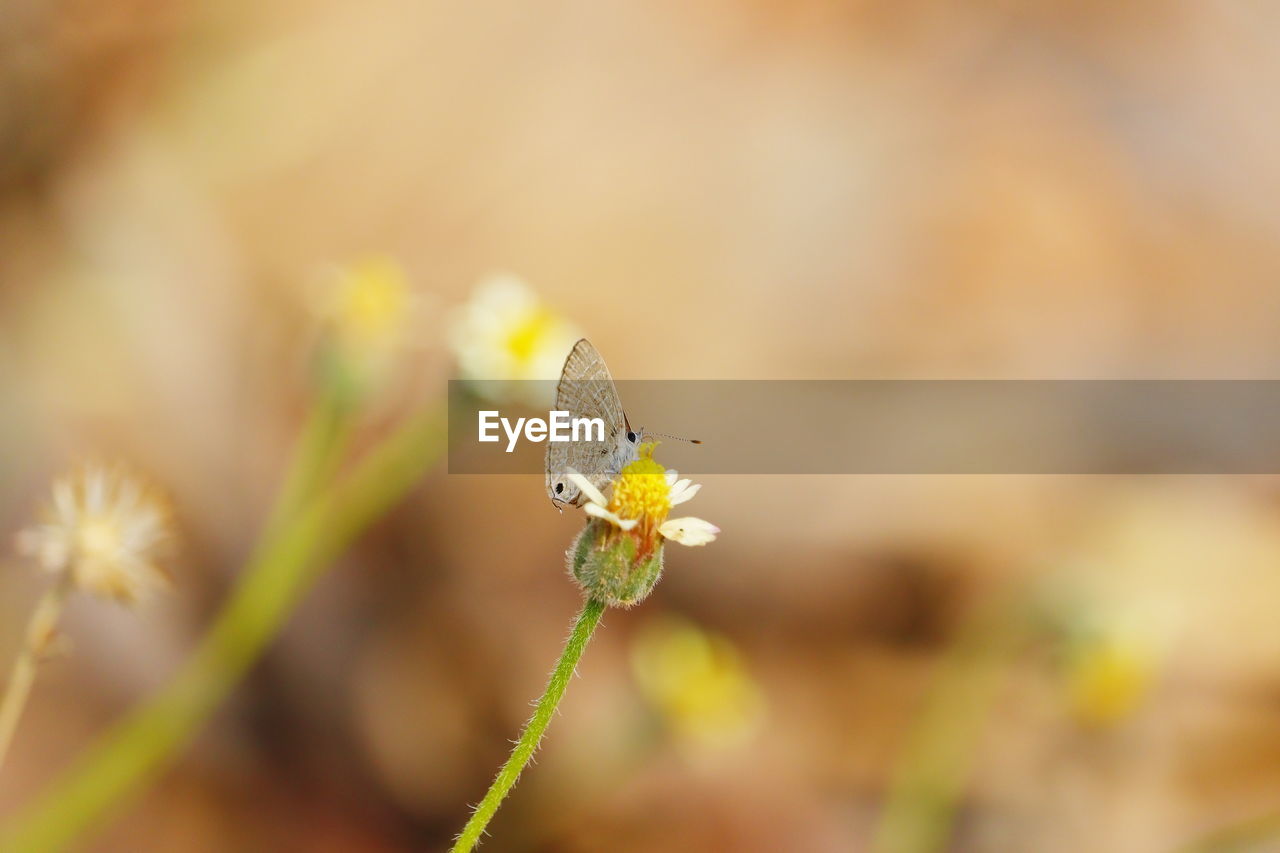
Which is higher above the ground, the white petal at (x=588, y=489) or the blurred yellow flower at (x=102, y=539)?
the white petal at (x=588, y=489)

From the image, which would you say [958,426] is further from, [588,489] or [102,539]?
[102,539]

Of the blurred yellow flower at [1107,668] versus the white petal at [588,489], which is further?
the blurred yellow flower at [1107,668]

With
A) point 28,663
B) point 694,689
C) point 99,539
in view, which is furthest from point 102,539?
point 694,689

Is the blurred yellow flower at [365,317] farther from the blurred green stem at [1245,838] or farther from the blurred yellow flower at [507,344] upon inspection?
the blurred green stem at [1245,838]

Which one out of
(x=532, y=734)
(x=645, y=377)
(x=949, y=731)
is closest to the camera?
(x=532, y=734)

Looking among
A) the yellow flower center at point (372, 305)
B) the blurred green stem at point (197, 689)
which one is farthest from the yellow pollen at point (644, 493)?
the yellow flower center at point (372, 305)

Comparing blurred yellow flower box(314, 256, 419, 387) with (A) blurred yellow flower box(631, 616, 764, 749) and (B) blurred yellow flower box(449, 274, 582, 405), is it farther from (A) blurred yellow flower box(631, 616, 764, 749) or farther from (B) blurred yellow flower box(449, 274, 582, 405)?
(A) blurred yellow flower box(631, 616, 764, 749)

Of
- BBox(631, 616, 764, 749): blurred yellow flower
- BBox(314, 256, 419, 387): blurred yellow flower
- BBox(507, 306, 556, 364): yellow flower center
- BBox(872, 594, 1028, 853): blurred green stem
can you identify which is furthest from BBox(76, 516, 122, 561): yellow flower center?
BBox(872, 594, 1028, 853): blurred green stem

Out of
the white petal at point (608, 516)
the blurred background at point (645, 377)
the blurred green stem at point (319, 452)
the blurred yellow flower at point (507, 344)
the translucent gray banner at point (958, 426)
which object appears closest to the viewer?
the white petal at point (608, 516)
